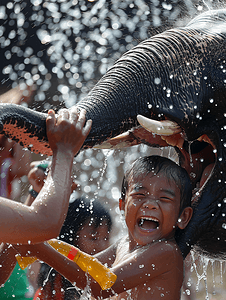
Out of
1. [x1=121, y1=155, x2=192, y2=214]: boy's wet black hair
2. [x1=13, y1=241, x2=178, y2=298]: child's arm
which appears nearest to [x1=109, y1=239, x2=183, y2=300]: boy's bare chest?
[x1=13, y1=241, x2=178, y2=298]: child's arm

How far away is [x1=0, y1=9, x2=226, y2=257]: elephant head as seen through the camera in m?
1.46

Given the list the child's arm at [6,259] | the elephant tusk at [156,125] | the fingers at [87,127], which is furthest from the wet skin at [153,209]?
the child's arm at [6,259]

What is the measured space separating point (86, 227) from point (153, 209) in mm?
1244

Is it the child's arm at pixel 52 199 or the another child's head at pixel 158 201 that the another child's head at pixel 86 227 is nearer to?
the another child's head at pixel 158 201

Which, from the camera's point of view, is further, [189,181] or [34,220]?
[189,181]

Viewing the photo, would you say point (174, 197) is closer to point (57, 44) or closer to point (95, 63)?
point (95, 63)

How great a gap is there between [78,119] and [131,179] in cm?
41

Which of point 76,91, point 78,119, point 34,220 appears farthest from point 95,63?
point 34,220

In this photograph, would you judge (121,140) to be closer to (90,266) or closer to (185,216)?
(185,216)

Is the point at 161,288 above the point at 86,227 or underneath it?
above

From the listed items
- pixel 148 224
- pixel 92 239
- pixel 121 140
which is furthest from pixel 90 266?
pixel 92 239

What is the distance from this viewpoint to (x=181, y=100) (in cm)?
148

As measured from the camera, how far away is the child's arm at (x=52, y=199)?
119 centimetres

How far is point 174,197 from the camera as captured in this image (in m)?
1.60
